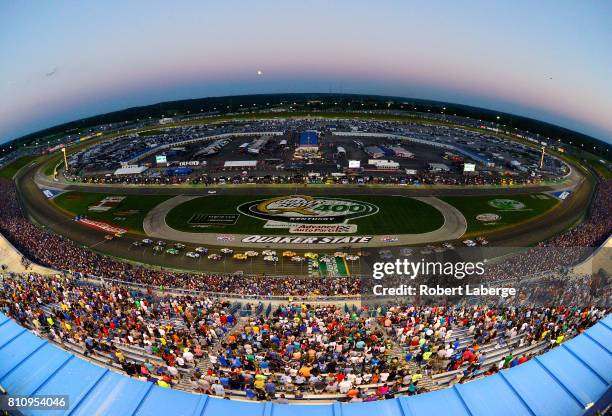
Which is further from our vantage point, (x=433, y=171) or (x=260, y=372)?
(x=433, y=171)

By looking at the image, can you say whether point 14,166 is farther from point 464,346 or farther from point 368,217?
point 464,346

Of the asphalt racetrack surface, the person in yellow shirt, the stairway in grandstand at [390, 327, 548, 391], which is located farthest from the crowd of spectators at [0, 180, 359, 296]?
the person in yellow shirt

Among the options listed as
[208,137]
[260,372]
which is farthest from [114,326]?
[208,137]

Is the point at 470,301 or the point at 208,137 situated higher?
the point at 208,137

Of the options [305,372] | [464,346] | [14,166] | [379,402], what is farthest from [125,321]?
[14,166]

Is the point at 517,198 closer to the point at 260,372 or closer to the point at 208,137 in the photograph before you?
the point at 260,372

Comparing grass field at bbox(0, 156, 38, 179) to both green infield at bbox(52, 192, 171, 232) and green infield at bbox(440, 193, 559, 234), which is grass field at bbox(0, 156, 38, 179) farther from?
green infield at bbox(440, 193, 559, 234)
